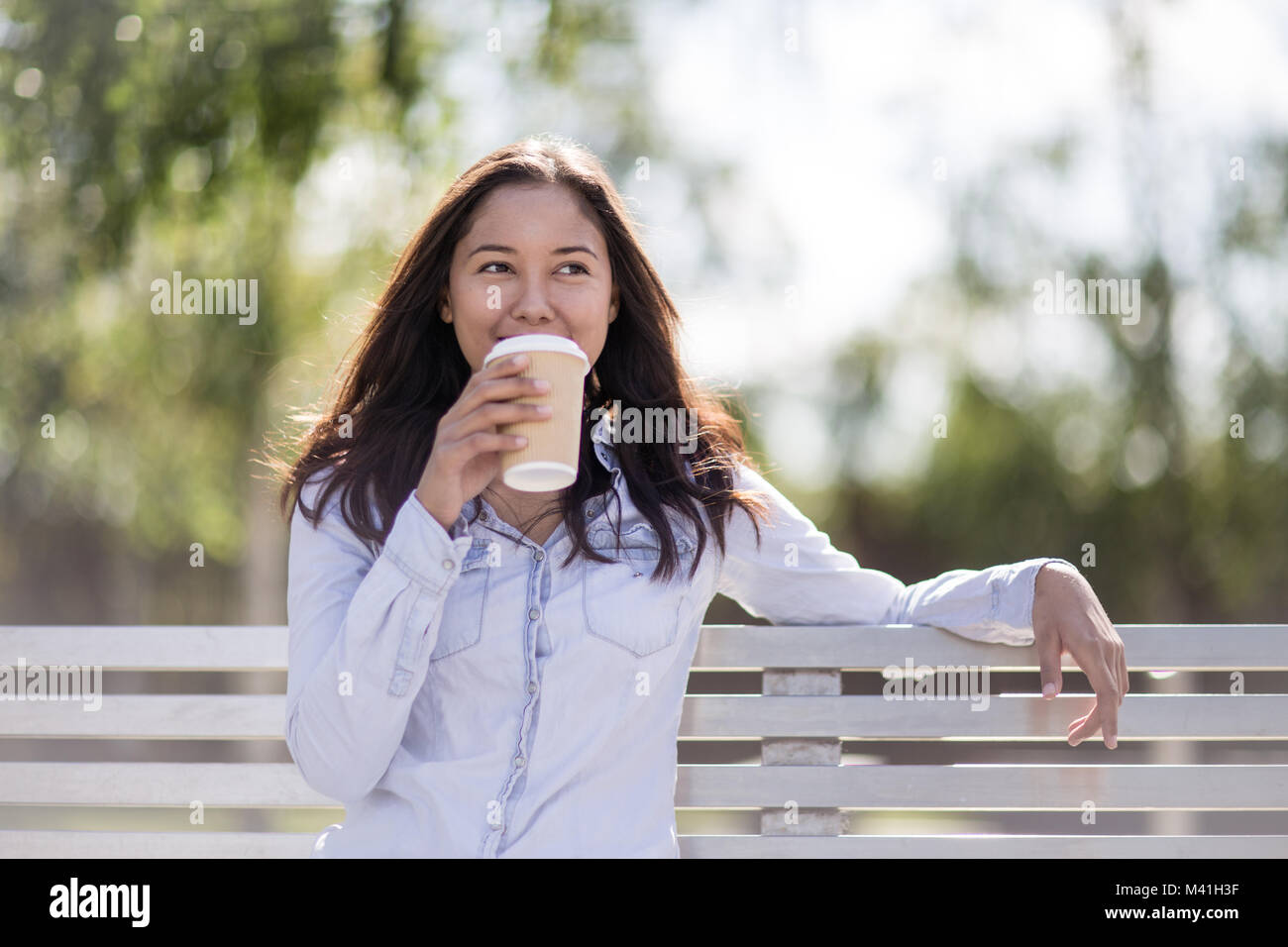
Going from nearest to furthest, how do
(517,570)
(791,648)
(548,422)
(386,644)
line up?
(548,422)
(386,644)
(517,570)
(791,648)

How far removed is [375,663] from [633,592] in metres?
0.51

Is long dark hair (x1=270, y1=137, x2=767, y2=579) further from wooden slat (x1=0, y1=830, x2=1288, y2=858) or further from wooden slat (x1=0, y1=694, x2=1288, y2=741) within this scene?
wooden slat (x1=0, y1=830, x2=1288, y2=858)

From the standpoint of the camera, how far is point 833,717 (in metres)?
2.56

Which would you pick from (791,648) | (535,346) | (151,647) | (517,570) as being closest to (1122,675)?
(791,648)

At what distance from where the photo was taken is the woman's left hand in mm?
2180

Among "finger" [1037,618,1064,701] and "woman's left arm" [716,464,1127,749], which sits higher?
"woman's left arm" [716,464,1127,749]

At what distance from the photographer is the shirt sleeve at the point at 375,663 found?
189cm

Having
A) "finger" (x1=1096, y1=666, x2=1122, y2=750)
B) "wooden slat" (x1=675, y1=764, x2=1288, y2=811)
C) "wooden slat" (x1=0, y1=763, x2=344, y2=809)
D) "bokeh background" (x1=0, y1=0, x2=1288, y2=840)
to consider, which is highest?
"bokeh background" (x1=0, y1=0, x2=1288, y2=840)

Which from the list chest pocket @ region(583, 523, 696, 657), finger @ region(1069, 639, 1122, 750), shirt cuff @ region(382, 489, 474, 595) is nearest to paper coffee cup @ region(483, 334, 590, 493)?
shirt cuff @ region(382, 489, 474, 595)

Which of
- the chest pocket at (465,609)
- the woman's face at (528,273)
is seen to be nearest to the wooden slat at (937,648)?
the chest pocket at (465,609)

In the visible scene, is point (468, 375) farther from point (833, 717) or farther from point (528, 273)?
point (833, 717)

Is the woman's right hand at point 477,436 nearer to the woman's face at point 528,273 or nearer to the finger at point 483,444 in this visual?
the finger at point 483,444
